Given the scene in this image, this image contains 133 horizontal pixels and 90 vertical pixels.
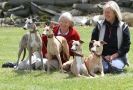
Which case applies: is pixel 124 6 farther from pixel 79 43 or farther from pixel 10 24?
pixel 79 43

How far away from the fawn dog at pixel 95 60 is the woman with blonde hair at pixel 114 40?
1.58 ft

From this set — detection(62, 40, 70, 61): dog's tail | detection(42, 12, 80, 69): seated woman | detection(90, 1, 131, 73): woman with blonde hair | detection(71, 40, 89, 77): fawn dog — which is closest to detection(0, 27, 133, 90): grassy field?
detection(71, 40, 89, 77): fawn dog

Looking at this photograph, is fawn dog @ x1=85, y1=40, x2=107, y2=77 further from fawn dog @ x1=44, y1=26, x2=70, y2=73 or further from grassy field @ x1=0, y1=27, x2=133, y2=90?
fawn dog @ x1=44, y1=26, x2=70, y2=73

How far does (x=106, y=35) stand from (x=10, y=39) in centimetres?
933

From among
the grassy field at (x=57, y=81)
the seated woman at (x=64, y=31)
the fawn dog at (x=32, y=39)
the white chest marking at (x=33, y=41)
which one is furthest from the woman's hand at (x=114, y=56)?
the white chest marking at (x=33, y=41)

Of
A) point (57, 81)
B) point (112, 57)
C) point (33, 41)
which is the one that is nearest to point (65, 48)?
point (33, 41)

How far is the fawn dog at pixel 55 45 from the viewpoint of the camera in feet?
31.7

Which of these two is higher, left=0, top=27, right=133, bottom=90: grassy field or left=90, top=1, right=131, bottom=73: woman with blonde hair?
left=90, top=1, right=131, bottom=73: woman with blonde hair

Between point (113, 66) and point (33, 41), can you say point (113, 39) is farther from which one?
point (33, 41)

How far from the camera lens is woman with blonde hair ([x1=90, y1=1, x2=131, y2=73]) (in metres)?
10.1

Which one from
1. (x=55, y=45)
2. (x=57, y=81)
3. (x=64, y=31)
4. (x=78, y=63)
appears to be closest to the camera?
(x=57, y=81)

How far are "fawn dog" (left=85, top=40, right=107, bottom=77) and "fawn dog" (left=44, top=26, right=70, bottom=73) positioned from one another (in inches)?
23.2

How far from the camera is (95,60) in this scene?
952 cm

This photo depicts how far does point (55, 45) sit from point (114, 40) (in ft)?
4.22
